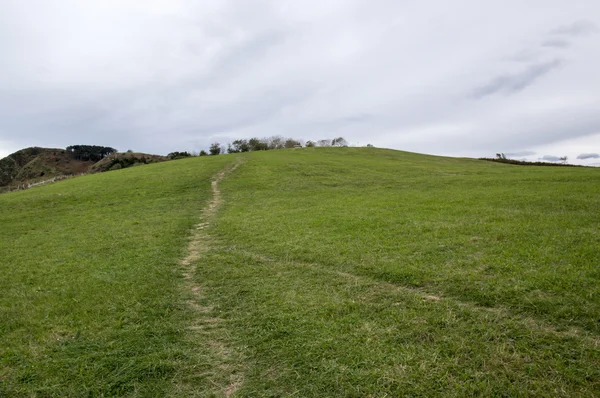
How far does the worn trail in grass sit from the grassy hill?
0.04 meters

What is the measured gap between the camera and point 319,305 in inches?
286

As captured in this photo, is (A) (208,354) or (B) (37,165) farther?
(B) (37,165)

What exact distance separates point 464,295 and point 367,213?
31.9 feet

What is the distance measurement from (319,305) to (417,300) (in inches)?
85.5

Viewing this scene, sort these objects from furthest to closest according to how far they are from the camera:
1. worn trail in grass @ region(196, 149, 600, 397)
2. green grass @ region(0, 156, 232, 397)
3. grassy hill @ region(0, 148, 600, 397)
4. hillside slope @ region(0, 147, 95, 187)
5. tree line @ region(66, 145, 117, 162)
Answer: tree line @ region(66, 145, 117, 162) → hillside slope @ region(0, 147, 95, 187) → green grass @ region(0, 156, 232, 397) → grassy hill @ region(0, 148, 600, 397) → worn trail in grass @ region(196, 149, 600, 397)

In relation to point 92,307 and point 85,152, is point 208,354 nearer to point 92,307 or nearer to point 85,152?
point 92,307

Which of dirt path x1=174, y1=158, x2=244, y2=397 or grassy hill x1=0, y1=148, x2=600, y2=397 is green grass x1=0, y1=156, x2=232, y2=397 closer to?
grassy hill x1=0, y1=148, x2=600, y2=397

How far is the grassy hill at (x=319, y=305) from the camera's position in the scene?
194 inches

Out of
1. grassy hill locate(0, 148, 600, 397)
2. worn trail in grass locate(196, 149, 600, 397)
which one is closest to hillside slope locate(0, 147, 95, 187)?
grassy hill locate(0, 148, 600, 397)

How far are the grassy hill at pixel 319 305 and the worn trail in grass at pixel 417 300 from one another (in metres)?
0.04

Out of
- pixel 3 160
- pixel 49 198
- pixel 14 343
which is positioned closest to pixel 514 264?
pixel 14 343

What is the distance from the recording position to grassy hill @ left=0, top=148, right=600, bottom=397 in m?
4.93

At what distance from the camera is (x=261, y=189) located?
29.3m

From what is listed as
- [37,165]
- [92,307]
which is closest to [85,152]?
[37,165]
